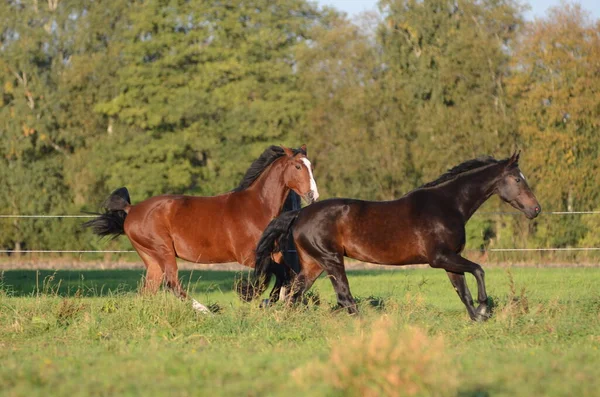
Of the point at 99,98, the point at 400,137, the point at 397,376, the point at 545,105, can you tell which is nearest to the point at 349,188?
the point at 400,137

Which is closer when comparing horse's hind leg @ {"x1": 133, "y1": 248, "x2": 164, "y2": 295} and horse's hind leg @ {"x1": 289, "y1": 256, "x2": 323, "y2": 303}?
horse's hind leg @ {"x1": 289, "y1": 256, "x2": 323, "y2": 303}

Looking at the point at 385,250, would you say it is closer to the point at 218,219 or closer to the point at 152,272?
the point at 218,219

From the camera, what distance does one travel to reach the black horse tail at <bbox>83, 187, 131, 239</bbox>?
12297mm

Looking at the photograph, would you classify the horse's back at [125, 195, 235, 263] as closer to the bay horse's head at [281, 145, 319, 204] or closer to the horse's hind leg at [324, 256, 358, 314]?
the bay horse's head at [281, 145, 319, 204]

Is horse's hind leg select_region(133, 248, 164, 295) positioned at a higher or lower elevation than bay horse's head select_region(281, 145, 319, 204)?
lower

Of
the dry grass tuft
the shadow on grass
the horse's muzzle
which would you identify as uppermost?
the horse's muzzle

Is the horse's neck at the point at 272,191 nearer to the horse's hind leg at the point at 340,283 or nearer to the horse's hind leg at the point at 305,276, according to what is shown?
Result: the horse's hind leg at the point at 305,276

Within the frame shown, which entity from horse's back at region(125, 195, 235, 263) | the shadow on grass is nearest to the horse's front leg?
horse's back at region(125, 195, 235, 263)

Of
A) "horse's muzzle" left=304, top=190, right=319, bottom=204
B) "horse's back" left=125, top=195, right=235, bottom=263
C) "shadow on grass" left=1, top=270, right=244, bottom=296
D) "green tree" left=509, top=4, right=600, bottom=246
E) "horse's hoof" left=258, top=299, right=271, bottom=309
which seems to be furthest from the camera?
"green tree" left=509, top=4, right=600, bottom=246

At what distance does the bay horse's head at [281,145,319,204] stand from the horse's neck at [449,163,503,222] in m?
1.65

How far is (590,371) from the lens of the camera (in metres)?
6.85

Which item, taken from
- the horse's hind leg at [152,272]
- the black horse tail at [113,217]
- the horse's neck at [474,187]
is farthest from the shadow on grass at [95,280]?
the horse's neck at [474,187]

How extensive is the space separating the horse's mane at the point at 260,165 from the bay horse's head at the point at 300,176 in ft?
0.94

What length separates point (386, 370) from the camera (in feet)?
19.0
